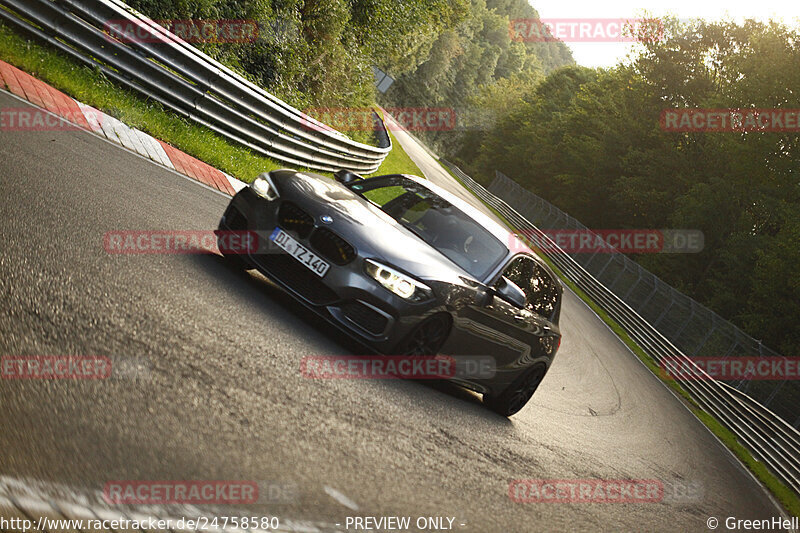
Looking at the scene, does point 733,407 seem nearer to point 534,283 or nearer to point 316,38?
point 534,283

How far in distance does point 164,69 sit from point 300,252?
628 cm

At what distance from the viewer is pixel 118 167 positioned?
7926 millimetres

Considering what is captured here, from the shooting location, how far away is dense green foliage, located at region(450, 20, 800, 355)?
34.9 m

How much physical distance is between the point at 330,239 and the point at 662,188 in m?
46.8

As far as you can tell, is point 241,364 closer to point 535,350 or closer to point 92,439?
point 92,439

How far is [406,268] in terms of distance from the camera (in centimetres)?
548

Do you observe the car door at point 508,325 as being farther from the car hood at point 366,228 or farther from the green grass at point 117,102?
the green grass at point 117,102

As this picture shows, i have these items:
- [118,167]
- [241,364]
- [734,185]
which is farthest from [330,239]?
[734,185]

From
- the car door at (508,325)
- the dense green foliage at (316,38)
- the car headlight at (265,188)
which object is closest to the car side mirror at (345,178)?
the car headlight at (265,188)

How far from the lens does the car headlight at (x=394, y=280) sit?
5.39 m

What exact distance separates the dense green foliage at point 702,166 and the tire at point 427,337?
28444 mm

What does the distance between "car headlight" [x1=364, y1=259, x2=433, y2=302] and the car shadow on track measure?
49cm

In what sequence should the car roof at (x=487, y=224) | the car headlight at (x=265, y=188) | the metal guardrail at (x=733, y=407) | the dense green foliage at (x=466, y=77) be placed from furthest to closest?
the dense green foliage at (x=466, y=77), the metal guardrail at (x=733, y=407), the car roof at (x=487, y=224), the car headlight at (x=265, y=188)

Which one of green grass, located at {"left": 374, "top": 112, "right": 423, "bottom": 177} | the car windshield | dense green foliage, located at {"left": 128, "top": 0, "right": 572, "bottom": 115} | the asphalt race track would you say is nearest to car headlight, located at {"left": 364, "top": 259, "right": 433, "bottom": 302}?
the asphalt race track
